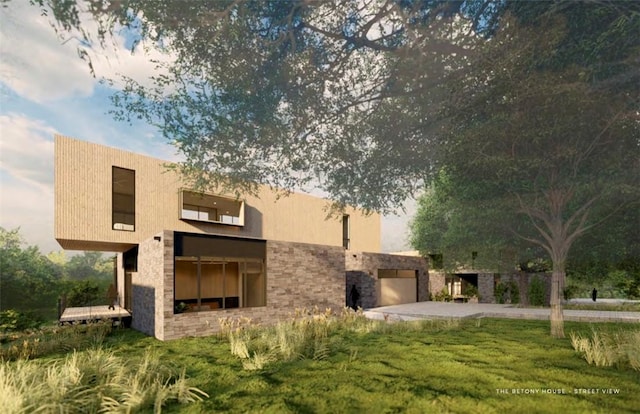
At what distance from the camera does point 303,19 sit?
912cm

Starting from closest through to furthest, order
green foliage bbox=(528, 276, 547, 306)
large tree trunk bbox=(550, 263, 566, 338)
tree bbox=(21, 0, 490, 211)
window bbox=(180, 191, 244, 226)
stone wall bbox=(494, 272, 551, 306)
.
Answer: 1. tree bbox=(21, 0, 490, 211)
2. large tree trunk bbox=(550, 263, 566, 338)
3. window bbox=(180, 191, 244, 226)
4. green foliage bbox=(528, 276, 547, 306)
5. stone wall bbox=(494, 272, 551, 306)

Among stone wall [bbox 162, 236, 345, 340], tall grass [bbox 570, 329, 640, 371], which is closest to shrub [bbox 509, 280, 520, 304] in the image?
stone wall [bbox 162, 236, 345, 340]

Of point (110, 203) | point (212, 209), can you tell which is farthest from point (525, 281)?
point (110, 203)

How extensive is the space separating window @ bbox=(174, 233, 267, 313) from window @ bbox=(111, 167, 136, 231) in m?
3.09

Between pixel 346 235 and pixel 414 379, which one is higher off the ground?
pixel 346 235

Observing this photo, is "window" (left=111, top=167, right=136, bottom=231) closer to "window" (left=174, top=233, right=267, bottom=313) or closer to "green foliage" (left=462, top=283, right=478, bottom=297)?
"window" (left=174, top=233, right=267, bottom=313)

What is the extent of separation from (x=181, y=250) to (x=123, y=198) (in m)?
6.81

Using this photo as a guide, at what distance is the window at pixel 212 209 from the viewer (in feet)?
65.1

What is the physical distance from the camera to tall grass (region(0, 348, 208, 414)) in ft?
16.5

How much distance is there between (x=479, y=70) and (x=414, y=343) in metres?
7.32

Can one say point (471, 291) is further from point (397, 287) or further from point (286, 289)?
point (286, 289)

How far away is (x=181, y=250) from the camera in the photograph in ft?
40.6

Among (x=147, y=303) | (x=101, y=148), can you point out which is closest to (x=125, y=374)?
(x=147, y=303)

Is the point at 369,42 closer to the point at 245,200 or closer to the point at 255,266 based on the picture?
the point at 255,266
